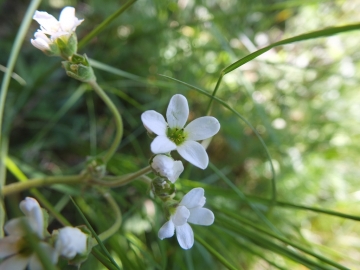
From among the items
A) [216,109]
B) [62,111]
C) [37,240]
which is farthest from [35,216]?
[216,109]

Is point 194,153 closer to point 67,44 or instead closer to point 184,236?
point 184,236

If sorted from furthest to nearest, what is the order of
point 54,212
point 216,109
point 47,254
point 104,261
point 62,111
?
point 216,109
point 62,111
point 54,212
point 104,261
point 47,254

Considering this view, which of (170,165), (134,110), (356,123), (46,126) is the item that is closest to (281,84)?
(356,123)

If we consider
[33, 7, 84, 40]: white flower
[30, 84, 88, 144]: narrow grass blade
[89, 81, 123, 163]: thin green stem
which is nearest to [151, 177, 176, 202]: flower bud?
[89, 81, 123, 163]: thin green stem

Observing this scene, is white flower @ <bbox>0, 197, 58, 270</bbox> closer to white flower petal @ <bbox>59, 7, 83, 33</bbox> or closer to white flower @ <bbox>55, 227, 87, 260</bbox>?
white flower @ <bbox>55, 227, 87, 260</bbox>

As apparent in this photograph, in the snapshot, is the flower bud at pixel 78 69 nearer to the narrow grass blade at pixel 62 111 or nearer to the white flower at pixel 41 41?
the white flower at pixel 41 41

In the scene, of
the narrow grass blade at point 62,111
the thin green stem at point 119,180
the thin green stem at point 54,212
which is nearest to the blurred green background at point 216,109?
the narrow grass blade at point 62,111
